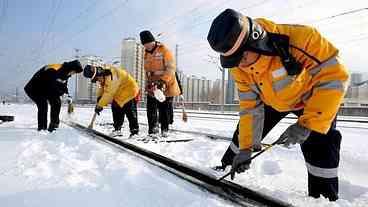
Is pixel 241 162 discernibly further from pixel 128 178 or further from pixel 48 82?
pixel 48 82

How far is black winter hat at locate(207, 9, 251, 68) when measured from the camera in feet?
6.21

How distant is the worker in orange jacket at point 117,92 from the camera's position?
18.6 ft

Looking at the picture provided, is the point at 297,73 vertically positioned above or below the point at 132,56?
below

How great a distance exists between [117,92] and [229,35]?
14.1 ft

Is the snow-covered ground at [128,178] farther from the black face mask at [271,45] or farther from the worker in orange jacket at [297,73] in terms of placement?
the black face mask at [271,45]

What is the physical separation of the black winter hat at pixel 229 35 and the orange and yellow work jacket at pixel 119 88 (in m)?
3.88

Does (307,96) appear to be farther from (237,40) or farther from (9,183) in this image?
(9,183)

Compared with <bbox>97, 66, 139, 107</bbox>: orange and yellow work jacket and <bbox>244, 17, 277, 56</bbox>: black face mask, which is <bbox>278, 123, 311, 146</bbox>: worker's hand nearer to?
<bbox>244, 17, 277, 56</bbox>: black face mask

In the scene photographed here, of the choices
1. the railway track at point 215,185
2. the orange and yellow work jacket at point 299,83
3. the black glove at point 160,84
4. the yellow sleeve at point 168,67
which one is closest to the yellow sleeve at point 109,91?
the black glove at point 160,84

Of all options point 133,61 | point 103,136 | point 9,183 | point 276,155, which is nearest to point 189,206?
point 9,183

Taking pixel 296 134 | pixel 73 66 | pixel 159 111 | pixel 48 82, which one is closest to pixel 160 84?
pixel 159 111

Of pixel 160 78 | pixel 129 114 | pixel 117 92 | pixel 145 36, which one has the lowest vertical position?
pixel 129 114

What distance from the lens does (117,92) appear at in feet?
19.4

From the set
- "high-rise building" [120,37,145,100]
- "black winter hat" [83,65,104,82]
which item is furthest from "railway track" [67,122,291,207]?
"high-rise building" [120,37,145,100]
